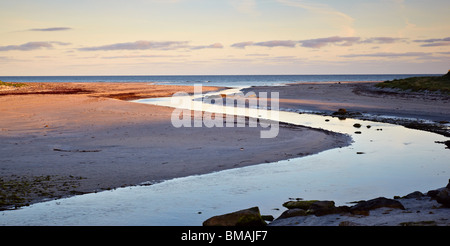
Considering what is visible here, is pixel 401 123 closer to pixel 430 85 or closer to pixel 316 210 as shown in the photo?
pixel 316 210

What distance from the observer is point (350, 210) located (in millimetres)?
9492

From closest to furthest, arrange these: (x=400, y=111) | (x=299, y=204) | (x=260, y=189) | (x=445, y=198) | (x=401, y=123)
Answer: (x=445, y=198), (x=299, y=204), (x=260, y=189), (x=401, y=123), (x=400, y=111)

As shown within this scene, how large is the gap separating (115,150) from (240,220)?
32.1 ft

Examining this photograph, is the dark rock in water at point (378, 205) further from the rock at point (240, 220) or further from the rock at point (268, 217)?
the rock at point (240, 220)

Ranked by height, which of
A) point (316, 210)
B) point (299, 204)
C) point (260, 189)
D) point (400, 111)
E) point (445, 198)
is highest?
point (400, 111)

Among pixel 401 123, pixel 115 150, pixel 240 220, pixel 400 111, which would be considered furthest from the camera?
pixel 400 111

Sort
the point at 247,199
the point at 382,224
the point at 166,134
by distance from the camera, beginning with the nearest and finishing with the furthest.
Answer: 1. the point at 382,224
2. the point at 247,199
3. the point at 166,134

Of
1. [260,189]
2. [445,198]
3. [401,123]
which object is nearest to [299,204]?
[260,189]

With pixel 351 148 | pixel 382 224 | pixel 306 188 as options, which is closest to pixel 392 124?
pixel 351 148

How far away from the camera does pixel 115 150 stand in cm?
1720

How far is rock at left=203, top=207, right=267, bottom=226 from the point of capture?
28.3 feet

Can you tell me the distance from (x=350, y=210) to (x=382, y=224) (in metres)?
1.33

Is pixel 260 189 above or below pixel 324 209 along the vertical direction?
below

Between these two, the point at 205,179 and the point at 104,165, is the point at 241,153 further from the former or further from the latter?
the point at 104,165
